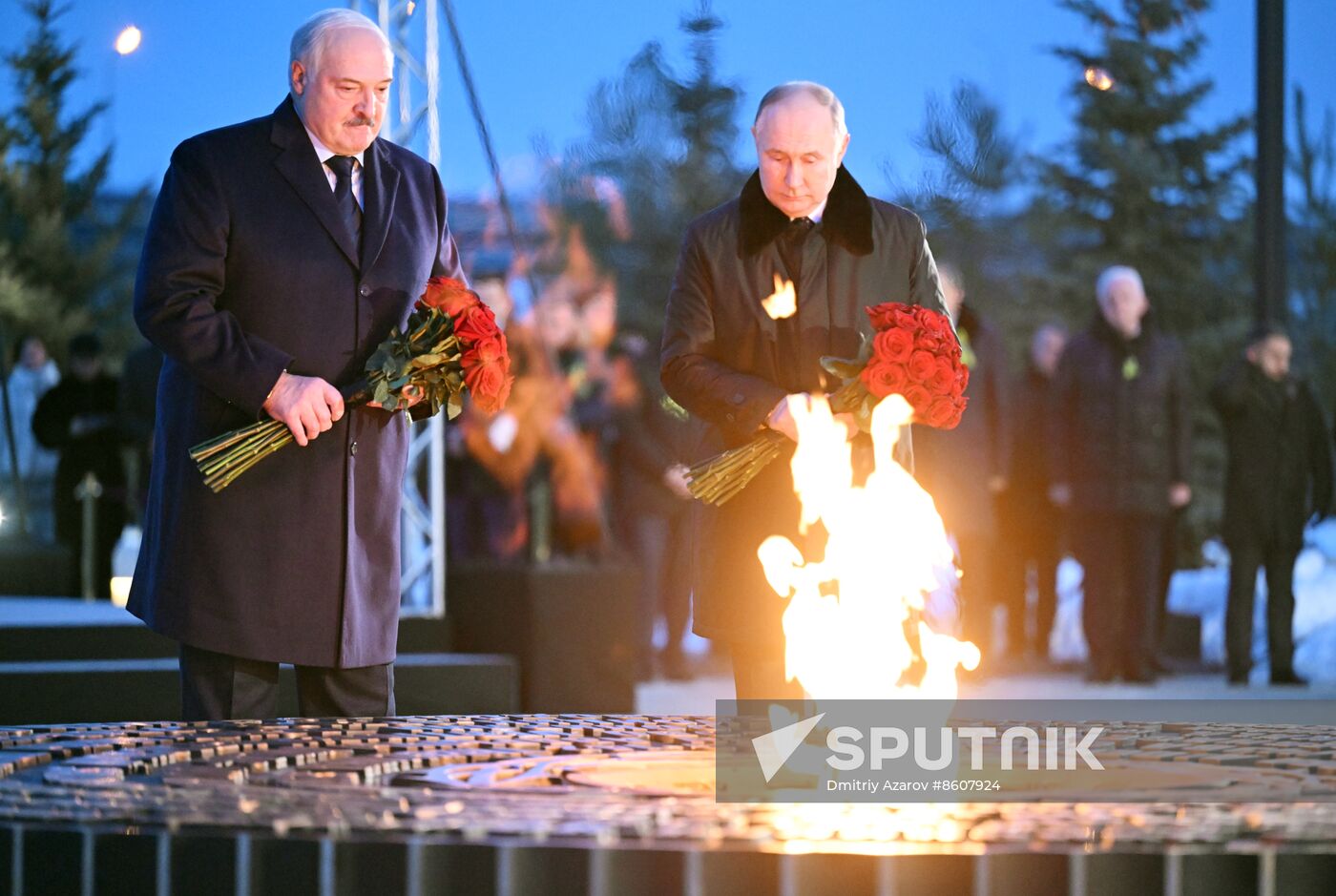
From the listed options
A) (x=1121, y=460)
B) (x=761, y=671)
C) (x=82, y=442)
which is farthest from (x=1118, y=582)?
(x=761, y=671)

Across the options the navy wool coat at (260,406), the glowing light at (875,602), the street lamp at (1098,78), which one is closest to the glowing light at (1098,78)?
the street lamp at (1098,78)

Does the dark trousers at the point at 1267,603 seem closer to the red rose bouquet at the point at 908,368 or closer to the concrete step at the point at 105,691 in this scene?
the concrete step at the point at 105,691

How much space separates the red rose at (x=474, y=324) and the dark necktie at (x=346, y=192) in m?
0.34

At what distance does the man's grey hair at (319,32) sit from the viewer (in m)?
4.11

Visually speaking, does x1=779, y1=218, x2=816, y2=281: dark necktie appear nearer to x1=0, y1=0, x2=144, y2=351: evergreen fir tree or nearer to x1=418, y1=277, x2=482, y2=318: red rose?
x1=418, y1=277, x2=482, y2=318: red rose

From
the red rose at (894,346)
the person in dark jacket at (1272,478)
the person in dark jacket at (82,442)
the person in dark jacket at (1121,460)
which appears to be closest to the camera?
the red rose at (894,346)

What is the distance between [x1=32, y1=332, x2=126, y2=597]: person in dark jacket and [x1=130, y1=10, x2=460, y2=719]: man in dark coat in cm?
752

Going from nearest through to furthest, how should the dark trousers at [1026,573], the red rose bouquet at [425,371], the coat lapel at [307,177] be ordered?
the red rose bouquet at [425,371]
the coat lapel at [307,177]
the dark trousers at [1026,573]

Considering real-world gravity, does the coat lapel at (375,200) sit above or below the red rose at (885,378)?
above

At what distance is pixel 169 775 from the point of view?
2.86 meters

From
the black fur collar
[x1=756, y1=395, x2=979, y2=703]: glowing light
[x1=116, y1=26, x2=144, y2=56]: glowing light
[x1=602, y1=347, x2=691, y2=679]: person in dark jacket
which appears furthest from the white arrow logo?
[x1=116, y1=26, x2=144, y2=56]: glowing light

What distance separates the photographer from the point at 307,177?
165 inches

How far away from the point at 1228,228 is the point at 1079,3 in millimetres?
3241

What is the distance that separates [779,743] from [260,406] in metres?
1.33
